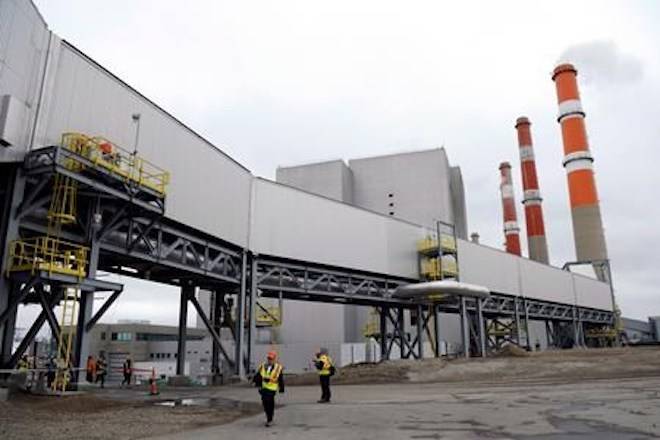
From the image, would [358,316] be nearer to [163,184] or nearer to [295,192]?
[295,192]

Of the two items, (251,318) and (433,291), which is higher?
(433,291)

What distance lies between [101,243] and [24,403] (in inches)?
206

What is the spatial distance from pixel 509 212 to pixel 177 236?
5332 cm

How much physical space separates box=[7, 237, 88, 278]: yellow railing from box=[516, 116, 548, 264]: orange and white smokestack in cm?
5704

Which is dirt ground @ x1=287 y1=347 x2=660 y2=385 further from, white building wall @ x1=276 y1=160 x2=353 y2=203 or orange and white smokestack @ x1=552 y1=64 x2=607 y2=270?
orange and white smokestack @ x1=552 y1=64 x2=607 y2=270

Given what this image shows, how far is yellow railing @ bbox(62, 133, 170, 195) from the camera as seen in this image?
46.3 feet

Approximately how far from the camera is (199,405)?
12844 mm

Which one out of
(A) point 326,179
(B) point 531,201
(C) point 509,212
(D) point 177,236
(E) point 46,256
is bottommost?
(E) point 46,256

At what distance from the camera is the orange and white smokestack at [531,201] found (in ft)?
203

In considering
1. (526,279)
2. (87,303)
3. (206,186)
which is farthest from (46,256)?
(526,279)

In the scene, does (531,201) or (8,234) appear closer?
(8,234)

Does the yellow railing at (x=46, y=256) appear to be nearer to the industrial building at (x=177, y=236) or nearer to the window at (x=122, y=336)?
the industrial building at (x=177, y=236)

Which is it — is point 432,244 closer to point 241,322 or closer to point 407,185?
point 241,322

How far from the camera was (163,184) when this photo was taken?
1678 cm
